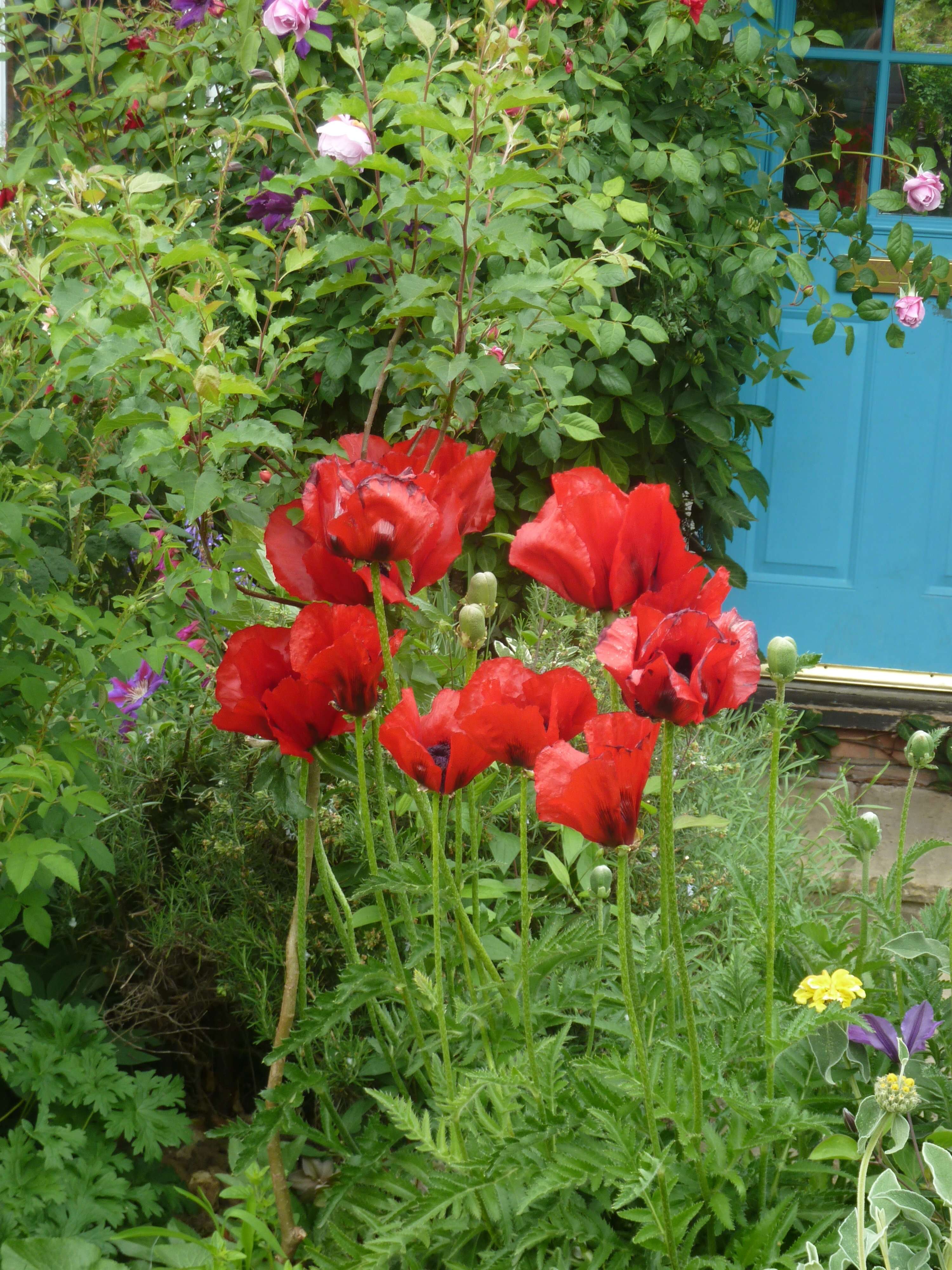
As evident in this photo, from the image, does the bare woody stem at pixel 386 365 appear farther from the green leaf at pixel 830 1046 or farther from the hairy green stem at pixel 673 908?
the green leaf at pixel 830 1046

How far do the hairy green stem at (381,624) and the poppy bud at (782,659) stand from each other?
36 centimetres

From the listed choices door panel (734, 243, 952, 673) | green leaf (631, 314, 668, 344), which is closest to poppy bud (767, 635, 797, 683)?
green leaf (631, 314, 668, 344)

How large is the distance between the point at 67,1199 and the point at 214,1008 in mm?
528

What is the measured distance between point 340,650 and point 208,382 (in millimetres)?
384

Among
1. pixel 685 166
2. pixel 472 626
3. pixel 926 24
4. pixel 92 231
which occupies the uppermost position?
pixel 926 24

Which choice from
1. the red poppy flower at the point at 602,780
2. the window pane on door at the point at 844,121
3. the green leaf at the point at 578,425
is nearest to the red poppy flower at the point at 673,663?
the red poppy flower at the point at 602,780

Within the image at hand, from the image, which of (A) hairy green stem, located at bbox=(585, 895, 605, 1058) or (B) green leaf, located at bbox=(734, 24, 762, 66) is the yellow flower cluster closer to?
(A) hairy green stem, located at bbox=(585, 895, 605, 1058)

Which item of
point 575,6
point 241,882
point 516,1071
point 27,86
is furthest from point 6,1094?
point 575,6

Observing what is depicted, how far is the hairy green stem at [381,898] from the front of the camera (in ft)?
3.72

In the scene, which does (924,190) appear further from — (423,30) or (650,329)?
(423,30)

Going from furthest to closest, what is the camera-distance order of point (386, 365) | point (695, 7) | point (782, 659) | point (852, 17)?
1. point (852, 17)
2. point (695, 7)
3. point (386, 365)
4. point (782, 659)

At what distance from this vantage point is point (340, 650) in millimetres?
1060

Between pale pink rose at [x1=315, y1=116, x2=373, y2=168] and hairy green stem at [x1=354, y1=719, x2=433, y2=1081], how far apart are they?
2.72ft

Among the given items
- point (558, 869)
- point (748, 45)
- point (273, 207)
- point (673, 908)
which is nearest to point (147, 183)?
point (273, 207)
